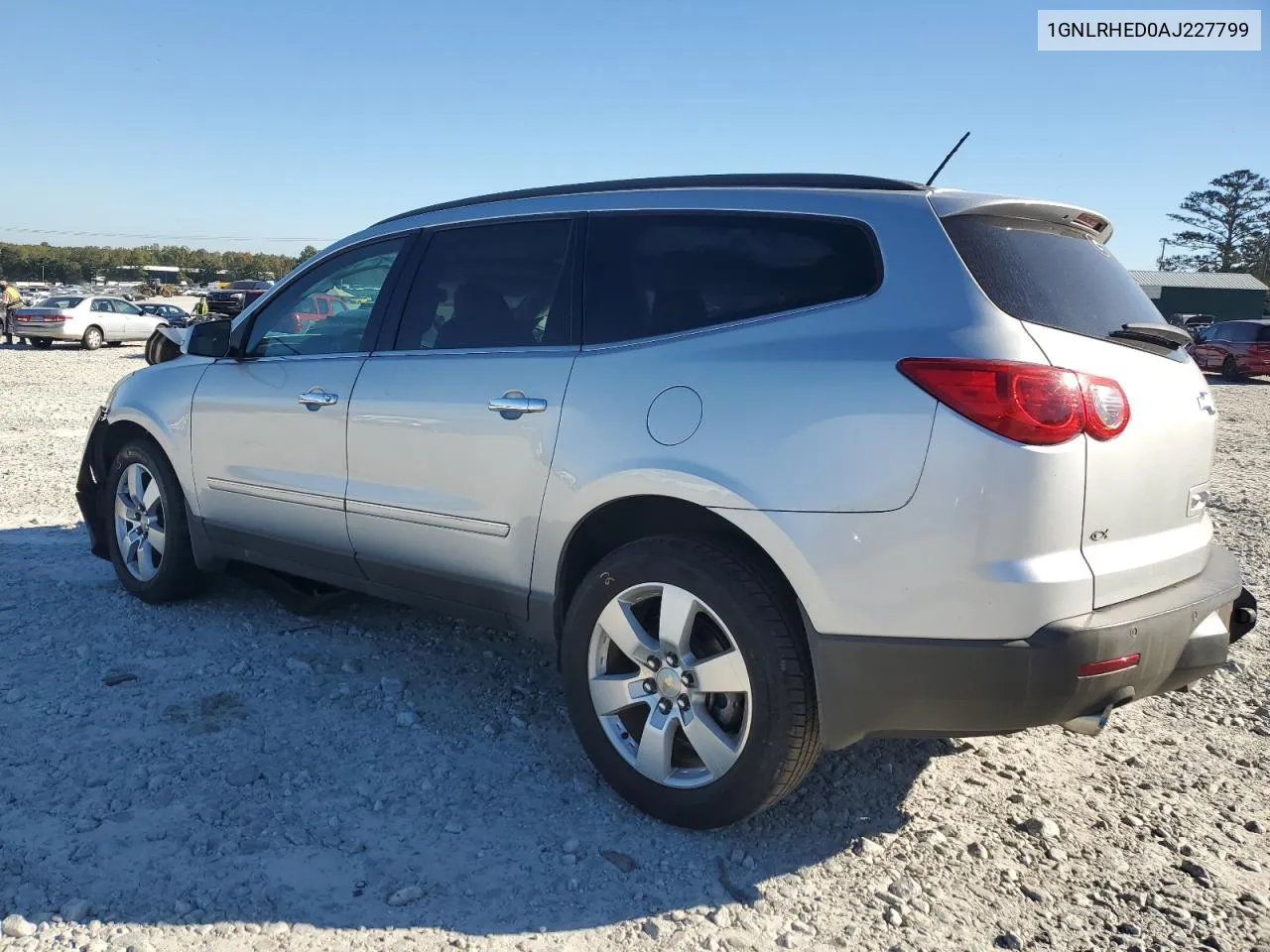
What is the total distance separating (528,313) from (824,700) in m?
1.66

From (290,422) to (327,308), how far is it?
527mm

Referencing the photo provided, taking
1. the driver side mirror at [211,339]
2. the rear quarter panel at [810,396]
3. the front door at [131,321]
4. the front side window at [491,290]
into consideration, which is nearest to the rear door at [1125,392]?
the rear quarter panel at [810,396]

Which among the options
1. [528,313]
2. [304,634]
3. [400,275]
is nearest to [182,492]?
[304,634]

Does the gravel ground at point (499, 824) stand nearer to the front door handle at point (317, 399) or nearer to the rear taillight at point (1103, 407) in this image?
the front door handle at point (317, 399)

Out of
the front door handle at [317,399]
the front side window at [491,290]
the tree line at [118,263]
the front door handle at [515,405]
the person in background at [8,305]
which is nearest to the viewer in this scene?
the front door handle at [515,405]

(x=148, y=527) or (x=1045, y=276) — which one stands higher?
(x=1045, y=276)

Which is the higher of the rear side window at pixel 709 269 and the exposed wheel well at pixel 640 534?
the rear side window at pixel 709 269

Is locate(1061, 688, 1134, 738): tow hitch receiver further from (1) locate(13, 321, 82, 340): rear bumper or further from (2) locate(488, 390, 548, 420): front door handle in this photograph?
(1) locate(13, 321, 82, 340): rear bumper

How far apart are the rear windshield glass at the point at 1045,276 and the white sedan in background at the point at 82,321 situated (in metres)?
27.0

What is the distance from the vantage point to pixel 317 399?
3.96 meters

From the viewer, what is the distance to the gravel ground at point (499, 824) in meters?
2.50

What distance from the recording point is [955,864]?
9.20ft

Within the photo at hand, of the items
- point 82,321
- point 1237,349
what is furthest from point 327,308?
point 82,321

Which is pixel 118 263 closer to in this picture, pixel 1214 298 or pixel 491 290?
pixel 1214 298
